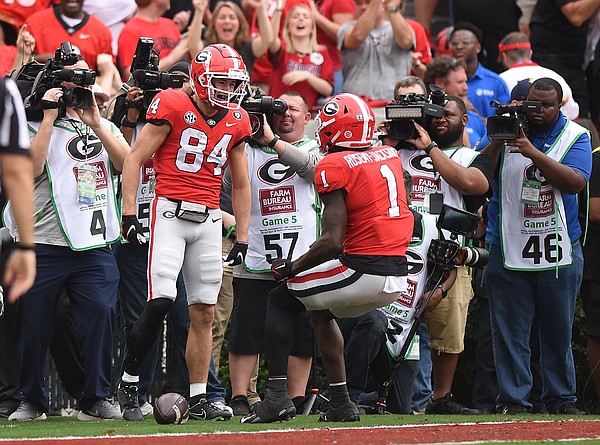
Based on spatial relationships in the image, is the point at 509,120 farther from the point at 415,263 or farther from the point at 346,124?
the point at 346,124

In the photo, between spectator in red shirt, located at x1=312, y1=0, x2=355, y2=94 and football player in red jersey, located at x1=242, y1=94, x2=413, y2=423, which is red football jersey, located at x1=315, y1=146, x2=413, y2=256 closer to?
football player in red jersey, located at x1=242, y1=94, x2=413, y2=423

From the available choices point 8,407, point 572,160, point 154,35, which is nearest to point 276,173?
point 572,160

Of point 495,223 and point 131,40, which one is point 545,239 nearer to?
point 495,223

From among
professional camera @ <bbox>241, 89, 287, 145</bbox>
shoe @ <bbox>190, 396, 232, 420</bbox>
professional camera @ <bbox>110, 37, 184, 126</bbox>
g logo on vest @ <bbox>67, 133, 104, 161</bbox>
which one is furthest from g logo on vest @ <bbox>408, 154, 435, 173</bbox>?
shoe @ <bbox>190, 396, 232, 420</bbox>

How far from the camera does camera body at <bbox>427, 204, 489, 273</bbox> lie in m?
8.80

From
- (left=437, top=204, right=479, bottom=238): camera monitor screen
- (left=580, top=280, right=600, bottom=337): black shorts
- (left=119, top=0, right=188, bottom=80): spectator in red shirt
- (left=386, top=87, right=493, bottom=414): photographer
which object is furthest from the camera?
(left=119, top=0, right=188, bottom=80): spectator in red shirt

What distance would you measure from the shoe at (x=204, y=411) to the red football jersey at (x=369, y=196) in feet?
4.39

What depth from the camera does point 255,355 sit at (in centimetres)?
883

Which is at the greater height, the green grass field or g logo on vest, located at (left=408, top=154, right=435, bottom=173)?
g logo on vest, located at (left=408, top=154, right=435, bottom=173)

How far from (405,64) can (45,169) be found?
4.88m

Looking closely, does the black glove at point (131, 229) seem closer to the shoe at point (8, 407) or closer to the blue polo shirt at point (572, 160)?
the shoe at point (8, 407)

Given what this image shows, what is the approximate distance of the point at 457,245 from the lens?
8.84m

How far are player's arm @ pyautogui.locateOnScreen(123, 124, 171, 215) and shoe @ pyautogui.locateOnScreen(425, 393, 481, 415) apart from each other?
293 cm

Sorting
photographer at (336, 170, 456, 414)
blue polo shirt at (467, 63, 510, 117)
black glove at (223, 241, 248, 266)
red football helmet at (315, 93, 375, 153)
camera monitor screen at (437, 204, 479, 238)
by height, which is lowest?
photographer at (336, 170, 456, 414)
